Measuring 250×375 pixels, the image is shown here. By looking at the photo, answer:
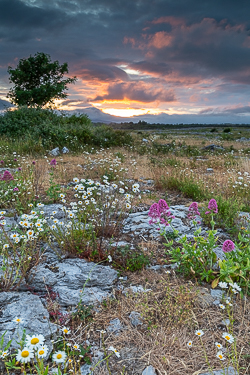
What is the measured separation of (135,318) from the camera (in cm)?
269

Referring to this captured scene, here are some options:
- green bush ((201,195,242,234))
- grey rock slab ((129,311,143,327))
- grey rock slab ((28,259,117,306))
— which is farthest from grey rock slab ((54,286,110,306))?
green bush ((201,195,242,234))

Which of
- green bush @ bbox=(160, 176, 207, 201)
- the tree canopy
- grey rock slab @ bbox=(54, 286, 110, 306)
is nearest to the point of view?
grey rock slab @ bbox=(54, 286, 110, 306)

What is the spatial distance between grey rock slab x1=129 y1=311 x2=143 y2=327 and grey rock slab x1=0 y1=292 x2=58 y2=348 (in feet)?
2.52

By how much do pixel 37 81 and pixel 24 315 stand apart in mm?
29861

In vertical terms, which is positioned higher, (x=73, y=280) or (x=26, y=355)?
(x=26, y=355)

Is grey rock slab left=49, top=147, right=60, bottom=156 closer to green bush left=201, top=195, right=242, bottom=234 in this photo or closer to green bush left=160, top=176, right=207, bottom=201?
green bush left=160, top=176, right=207, bottom=201

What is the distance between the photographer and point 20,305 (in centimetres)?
264

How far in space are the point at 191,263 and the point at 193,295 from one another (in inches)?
17.1

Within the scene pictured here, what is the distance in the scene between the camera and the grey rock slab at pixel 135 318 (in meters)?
2.64

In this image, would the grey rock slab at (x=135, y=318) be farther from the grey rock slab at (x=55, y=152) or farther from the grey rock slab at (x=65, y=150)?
the grey rock slab at (x=65, y=150)

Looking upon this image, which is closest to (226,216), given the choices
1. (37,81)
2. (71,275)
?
(71,275)

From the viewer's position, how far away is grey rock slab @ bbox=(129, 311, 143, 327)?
2.64 metres

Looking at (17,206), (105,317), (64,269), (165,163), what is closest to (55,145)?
(165,163)

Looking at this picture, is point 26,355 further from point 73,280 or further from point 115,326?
point 73,280
